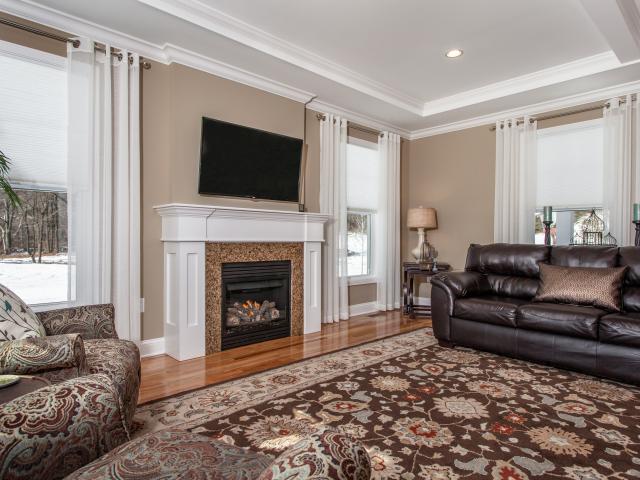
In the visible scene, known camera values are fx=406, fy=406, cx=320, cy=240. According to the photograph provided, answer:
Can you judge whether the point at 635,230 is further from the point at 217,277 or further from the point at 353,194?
the point at 217,277

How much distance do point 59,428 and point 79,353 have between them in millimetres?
740

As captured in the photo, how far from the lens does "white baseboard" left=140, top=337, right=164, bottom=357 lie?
11.3ft

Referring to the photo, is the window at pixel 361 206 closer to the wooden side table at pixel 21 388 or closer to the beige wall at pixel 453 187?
the beige wall at pixel 453 187

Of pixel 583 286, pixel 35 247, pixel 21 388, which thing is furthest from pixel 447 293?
pixel 35 247

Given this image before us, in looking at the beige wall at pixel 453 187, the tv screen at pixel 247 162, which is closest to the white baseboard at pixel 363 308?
the beige wall at pixel 453 187

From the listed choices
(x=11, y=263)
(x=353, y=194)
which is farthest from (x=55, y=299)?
(x=353, y=194)

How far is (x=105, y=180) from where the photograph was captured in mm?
3166

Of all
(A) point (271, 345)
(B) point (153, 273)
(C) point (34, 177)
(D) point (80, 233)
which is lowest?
(A) point (271, 345)

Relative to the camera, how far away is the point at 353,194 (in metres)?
5.23

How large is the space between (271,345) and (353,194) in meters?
2.30

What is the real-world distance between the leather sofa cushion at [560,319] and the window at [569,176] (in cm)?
180

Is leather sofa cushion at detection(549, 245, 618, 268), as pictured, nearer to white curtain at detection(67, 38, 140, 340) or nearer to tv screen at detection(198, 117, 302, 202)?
tv screen at detection(198, 117, 302, 202)

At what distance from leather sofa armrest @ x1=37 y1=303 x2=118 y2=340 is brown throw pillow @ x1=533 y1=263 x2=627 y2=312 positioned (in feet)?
10.7

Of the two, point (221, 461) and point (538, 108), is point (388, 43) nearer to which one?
point (538, 108)
